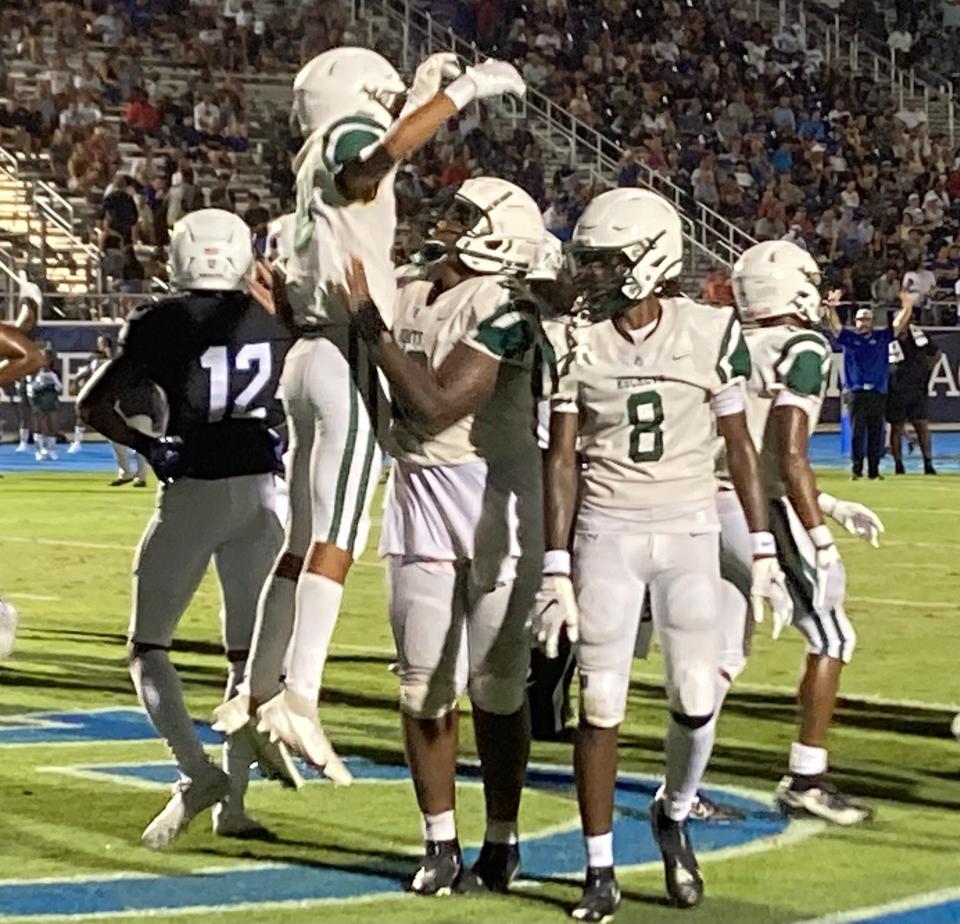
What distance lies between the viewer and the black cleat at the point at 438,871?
5.58 meters

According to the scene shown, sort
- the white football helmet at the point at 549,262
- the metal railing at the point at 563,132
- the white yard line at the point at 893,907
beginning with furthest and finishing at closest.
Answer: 1. the metal railing at the point at 563,132
2. the white football helmet at the point at 549,262
3. the white yard line at the point at 893,907

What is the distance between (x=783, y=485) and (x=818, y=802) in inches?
39.1

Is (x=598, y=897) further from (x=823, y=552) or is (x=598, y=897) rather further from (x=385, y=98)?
(x=385, y=98)

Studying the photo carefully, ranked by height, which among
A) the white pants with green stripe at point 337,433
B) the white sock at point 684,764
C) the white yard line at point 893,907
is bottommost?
the white yard line at point 893,907

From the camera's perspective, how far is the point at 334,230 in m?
5.74

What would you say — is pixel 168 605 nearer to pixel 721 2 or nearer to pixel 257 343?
pixel 257 343

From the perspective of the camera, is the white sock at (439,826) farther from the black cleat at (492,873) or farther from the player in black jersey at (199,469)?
the player in black jersey at (199,469)

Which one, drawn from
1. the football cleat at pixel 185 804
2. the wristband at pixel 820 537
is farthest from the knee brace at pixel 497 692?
the wristband at pixel 820 537

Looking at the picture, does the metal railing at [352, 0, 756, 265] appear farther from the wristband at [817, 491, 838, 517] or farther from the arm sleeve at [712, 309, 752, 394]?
the arm sleeve at [712, 309, 752, 394]

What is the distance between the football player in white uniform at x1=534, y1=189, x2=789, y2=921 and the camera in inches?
215

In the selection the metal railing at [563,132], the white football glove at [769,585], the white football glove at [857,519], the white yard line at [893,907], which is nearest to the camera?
the white yard line at [893,907]

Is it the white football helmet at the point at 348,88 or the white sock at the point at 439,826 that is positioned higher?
the white football helmet at the point at 348,88

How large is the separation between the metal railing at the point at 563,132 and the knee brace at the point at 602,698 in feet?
76.2

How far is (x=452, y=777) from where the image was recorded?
5594 mm
